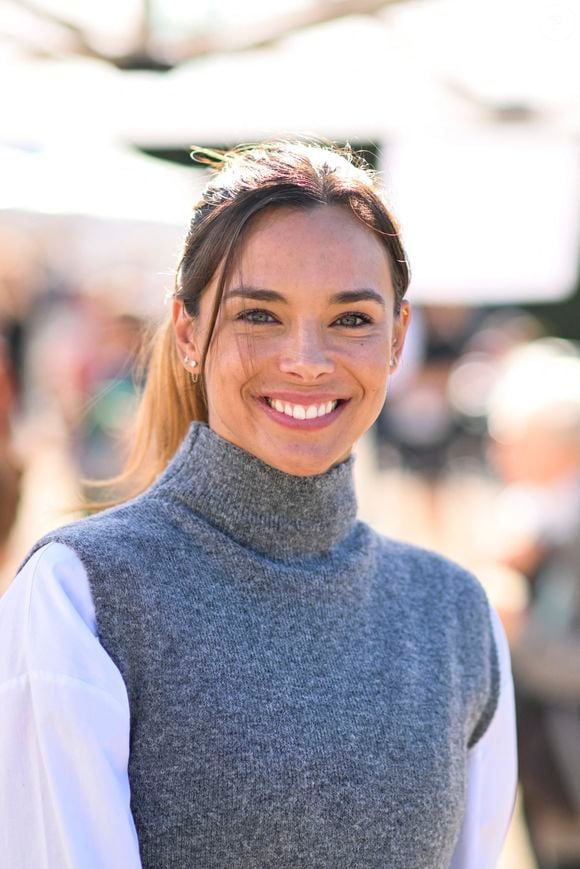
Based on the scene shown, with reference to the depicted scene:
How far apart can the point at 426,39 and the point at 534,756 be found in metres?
2.89

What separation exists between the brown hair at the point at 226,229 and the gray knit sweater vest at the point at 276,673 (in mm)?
170

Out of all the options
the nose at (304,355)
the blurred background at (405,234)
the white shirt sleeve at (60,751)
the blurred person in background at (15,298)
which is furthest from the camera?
the blurred person in background at (15,298)

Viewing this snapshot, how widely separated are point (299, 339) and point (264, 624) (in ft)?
1.21

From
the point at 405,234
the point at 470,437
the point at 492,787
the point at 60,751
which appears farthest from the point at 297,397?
the point at 470,437

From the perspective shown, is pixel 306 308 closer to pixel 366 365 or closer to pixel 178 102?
pixel 366 365

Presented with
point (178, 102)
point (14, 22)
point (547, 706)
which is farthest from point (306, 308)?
point (178, 102)

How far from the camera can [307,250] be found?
1.57m

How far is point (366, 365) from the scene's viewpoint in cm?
162

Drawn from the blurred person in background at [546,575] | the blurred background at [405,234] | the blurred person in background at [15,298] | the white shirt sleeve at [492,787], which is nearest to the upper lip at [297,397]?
the white shirt sleeve at [492,787]

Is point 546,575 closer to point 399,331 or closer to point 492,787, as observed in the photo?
point 492,787

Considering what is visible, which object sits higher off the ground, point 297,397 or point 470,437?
point 297,397

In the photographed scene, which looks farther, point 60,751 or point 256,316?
point 256,316

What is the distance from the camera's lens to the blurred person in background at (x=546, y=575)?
11.6 ft

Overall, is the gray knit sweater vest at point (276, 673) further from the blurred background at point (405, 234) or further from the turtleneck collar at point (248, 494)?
the blurred background at point (405, 234)
